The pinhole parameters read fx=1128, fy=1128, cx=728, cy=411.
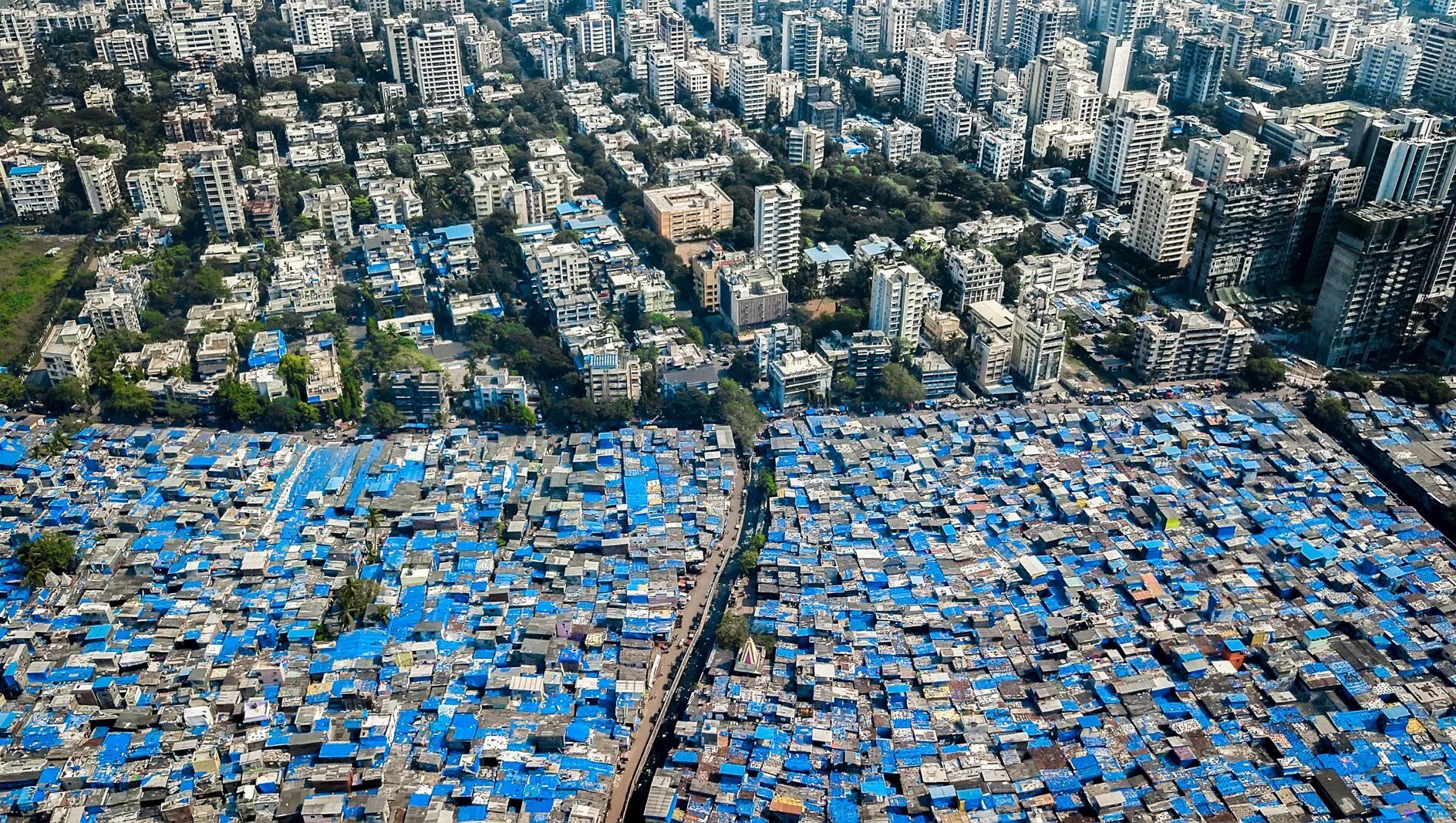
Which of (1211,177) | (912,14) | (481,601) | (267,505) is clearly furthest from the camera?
(912,14)

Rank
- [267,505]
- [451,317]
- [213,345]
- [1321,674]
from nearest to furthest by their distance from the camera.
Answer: [1321,674] → [267,505] → [213,345] → [451,317]

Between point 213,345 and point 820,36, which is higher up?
point 820,36

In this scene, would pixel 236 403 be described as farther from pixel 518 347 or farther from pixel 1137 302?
pixel 1137 302

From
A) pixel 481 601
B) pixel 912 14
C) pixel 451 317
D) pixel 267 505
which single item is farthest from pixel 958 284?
pixel 912 14

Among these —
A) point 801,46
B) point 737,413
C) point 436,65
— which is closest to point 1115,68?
point 801,46

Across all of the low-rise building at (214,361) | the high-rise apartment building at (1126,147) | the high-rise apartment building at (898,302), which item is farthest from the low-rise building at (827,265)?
the low-rise building at (214,361)

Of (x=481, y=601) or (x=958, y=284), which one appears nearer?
(x=481, y=601)

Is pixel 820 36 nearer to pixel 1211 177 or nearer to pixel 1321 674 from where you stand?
pixel 1211 177
